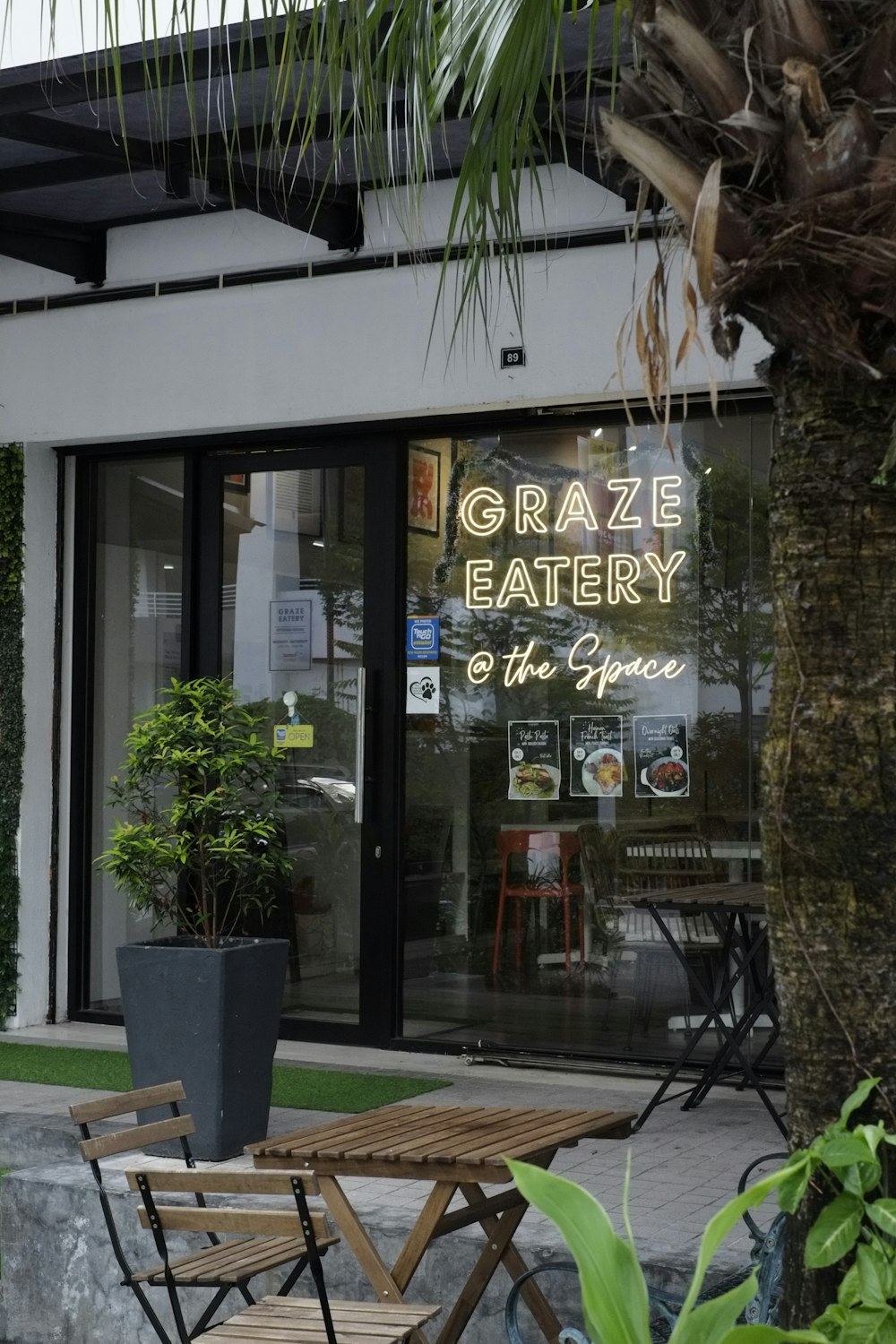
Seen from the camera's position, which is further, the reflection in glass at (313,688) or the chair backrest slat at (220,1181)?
the reflection in glass at (313,688)

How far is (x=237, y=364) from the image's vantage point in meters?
7.63

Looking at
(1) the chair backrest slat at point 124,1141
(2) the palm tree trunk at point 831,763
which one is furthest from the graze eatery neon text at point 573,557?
(2) the palm tree trunk at point 831,763

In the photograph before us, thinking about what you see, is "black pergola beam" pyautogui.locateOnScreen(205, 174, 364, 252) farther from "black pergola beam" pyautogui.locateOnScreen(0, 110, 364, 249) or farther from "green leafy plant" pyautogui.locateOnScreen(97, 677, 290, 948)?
"green leafy plant" pyautogui.locateOnScreen(97, 677, 290, 948)

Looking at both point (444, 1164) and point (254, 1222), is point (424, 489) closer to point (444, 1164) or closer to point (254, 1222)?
point (444, 1164)

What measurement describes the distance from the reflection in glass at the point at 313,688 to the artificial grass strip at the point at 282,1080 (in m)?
0.71

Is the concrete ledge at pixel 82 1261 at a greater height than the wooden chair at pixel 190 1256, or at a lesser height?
lesser

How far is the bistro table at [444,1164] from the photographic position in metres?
3.29

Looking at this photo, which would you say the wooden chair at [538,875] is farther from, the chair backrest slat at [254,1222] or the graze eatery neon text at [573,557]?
the chair backrest slat at [254,1222]

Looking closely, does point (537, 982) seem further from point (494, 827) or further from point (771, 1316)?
point (771, 1316)

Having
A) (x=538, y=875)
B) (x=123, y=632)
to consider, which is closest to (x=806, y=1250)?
(x=538, y=875)

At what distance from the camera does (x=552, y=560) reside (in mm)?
7227

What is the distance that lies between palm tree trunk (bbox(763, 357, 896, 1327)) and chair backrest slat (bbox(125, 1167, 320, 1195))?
1.14 m

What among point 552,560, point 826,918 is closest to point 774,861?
point 826,918

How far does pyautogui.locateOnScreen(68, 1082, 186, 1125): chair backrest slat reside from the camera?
3.88 metres
